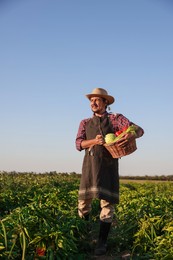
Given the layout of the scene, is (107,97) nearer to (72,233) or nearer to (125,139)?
(125,139)

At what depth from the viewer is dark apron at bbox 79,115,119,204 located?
5.66 m

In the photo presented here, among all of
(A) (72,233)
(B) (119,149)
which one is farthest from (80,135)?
(A) (72,233)

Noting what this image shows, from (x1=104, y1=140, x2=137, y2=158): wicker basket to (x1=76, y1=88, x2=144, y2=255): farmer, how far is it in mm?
141

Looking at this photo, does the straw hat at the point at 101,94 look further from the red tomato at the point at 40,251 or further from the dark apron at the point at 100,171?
the red tomato at the point at 40,251

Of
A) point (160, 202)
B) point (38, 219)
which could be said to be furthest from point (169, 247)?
point (160, 202)

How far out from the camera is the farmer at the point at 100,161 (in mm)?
5648

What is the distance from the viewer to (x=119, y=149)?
5301 millimetres

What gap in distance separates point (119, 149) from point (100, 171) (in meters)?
0.53

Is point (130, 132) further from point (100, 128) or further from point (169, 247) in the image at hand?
point (169, 247)

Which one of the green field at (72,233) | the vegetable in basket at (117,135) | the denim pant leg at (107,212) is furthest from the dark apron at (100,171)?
the green field at (72,233)

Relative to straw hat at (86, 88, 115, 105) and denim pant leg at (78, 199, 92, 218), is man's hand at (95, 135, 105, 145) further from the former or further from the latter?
denim pant leg at (78, 199, 92, 218)

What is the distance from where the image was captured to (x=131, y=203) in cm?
775

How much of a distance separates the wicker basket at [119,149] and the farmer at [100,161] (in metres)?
0.14

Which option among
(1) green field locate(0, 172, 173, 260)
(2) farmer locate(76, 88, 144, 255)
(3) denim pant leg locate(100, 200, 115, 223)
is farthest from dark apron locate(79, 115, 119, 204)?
(1) green field locate(0, 172, 173, 260)
